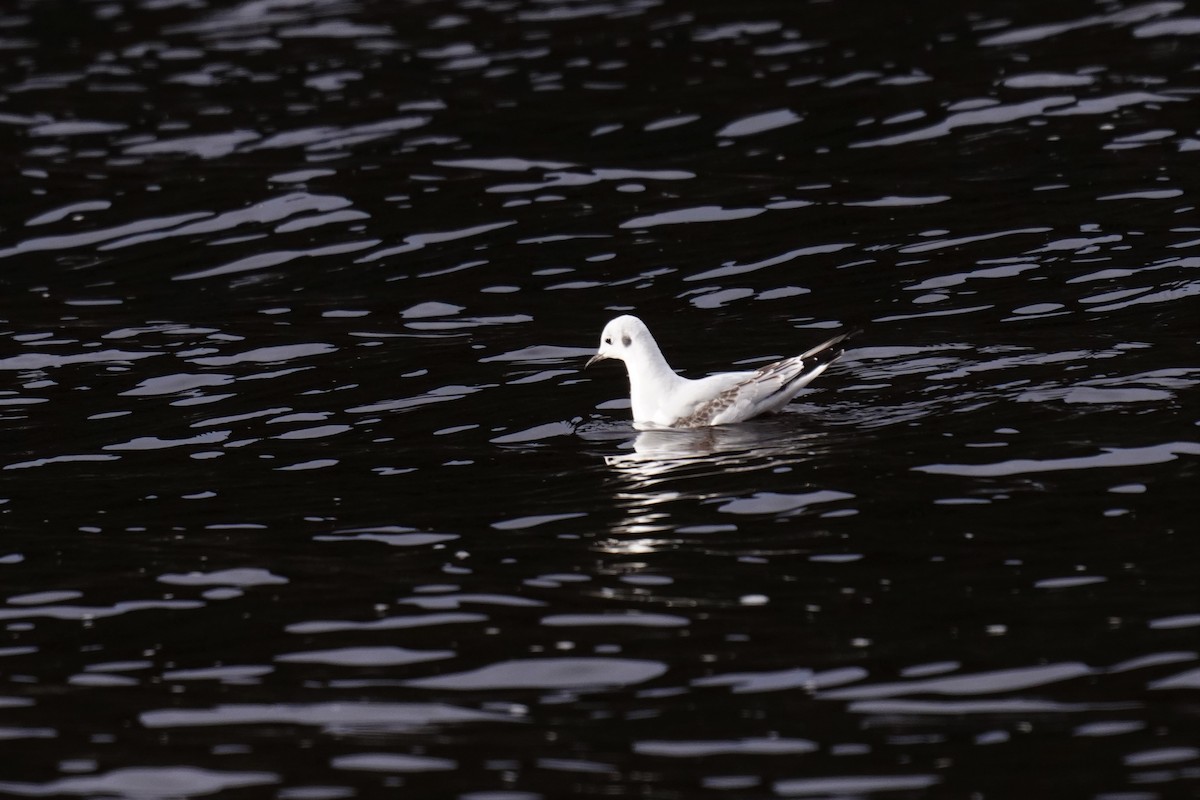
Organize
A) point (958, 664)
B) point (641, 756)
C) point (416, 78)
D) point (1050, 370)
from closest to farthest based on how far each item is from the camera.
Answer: point (641, 756) → point (958, 664) → point (1050, 370) → point (416, 78)

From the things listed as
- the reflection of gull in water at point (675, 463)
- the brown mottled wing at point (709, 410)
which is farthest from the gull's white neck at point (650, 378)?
the reflection of gull in water at point (675, 463)

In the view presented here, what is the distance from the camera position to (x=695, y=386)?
48.9 feet

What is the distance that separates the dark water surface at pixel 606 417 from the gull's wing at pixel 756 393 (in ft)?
0.70

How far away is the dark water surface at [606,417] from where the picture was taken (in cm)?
923

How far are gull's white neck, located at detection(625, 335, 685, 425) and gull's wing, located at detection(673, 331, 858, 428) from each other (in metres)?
0.26

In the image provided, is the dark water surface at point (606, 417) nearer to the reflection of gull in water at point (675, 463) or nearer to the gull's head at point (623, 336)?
the reflection of gull in water at point (675, 463)

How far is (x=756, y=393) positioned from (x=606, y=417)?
1.71 m

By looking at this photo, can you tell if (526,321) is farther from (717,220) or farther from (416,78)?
(416,78)

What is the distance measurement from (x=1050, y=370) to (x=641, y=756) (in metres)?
7.13

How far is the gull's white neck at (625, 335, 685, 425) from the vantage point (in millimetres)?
15023

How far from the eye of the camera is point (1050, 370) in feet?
48.4

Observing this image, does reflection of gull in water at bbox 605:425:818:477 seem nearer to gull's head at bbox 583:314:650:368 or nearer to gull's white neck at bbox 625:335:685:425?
gull's white neck at bbox 625:335:685:425

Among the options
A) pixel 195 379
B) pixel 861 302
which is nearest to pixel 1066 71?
pixel 861 302

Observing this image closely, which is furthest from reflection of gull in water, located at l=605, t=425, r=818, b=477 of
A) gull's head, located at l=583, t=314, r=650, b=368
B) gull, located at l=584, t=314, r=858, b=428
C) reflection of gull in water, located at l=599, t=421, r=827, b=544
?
gull's head, located at l=583, t=314, r=650, b=368
